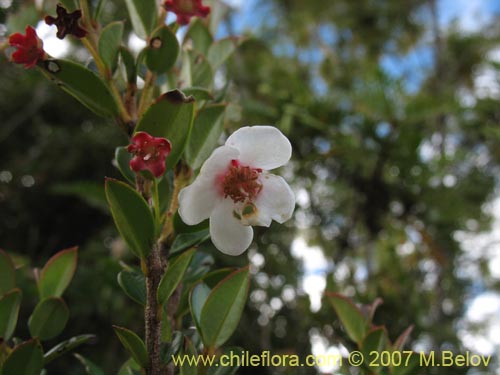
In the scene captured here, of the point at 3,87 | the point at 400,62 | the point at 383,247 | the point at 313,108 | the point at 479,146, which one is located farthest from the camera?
the point at 400,62

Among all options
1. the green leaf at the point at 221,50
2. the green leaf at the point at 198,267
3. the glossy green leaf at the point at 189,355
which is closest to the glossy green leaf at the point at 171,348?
the glossy green leaf at the point at 189,355

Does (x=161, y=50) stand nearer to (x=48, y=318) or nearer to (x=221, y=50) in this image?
(x=221, y=50)

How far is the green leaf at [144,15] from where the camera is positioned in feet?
1.75

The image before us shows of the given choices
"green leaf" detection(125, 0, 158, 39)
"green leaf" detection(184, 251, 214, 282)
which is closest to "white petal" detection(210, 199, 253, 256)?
"green leaf" detection(184, 251, 214, 282)

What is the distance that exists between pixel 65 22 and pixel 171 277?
24 cm

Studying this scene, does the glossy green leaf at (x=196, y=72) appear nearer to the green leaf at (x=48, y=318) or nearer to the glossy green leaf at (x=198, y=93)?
the glossy green leaf at (x=198, y=93)

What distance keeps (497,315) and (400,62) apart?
6.07ft

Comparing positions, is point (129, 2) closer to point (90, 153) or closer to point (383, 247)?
point (383, 247)

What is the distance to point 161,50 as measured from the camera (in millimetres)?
503

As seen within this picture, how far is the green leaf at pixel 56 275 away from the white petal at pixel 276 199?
0.23 metres

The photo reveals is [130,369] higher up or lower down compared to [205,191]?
lower down

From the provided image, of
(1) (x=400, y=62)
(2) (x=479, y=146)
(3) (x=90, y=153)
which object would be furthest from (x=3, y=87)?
(1) (x=400, y=62)

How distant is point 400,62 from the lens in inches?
147

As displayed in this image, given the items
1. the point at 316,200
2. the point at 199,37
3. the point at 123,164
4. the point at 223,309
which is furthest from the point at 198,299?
the point at 316,200
